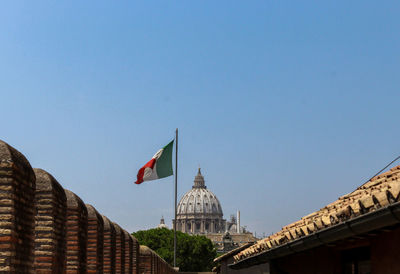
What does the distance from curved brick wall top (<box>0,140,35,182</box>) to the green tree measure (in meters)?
81.8

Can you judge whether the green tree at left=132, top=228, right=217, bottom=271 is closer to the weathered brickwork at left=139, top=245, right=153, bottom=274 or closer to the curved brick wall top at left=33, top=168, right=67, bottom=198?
the weathered brickwork at left=139, top=245, right=153, bottom=274

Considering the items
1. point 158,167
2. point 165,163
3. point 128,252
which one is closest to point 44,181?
point 128,252

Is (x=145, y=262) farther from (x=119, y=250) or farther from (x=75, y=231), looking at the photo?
(x=75, y=231)

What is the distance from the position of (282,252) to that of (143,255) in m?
12.8

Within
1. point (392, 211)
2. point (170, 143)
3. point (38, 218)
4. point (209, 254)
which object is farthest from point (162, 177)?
point (209, 254)

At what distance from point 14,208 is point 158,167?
56.4 feet

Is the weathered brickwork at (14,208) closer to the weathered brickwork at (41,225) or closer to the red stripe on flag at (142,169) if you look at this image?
the weathered brickwork at (41,225)

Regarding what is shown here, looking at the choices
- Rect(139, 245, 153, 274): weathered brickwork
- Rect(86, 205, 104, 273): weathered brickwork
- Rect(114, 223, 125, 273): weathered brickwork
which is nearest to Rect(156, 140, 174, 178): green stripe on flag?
Rect(139, 245, 153, 274): weathered brickwork

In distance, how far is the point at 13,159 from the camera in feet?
17.1

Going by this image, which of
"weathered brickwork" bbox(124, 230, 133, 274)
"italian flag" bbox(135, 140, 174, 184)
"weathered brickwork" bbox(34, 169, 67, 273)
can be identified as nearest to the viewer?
"weathered brickwork" bbox(34, 169, 67, 273)

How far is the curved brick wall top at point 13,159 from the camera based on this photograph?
5.16m

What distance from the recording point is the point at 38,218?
6438 millimetres

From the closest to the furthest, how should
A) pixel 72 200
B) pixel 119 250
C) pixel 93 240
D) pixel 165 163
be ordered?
pixel 72 200, pixel 93 240, pixel 119 250, pixel 165 163

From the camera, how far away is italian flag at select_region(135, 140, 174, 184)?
2139cm
